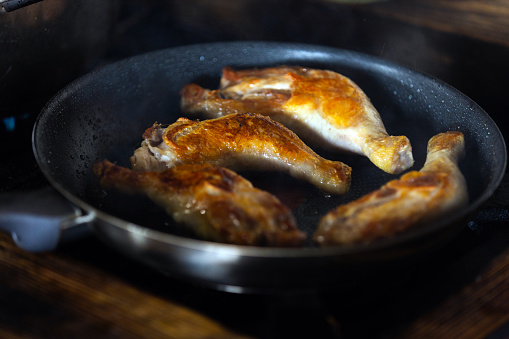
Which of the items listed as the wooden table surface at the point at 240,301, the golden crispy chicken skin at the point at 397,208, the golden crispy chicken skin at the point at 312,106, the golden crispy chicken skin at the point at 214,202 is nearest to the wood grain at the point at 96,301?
the wooden table surface at the point at 240,301

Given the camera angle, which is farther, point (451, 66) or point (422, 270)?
point (451, 66)

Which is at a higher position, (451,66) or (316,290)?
(451,66)

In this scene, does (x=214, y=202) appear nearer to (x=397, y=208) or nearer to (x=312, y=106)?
(x=397, y=208)

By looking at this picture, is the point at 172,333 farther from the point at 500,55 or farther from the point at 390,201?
the point at 500,55

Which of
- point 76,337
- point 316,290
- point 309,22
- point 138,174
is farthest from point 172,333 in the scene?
point 309,22

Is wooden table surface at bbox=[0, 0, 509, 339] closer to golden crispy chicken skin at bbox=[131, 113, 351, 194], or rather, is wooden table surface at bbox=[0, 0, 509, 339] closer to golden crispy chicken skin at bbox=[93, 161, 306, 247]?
golden crispy chicken skin at bbox=[93, 161, 306, 247]

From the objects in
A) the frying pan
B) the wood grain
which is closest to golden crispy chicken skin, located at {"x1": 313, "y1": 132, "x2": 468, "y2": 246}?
the frying pan

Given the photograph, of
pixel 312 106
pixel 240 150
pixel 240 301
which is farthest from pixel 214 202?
pixel 312 106
